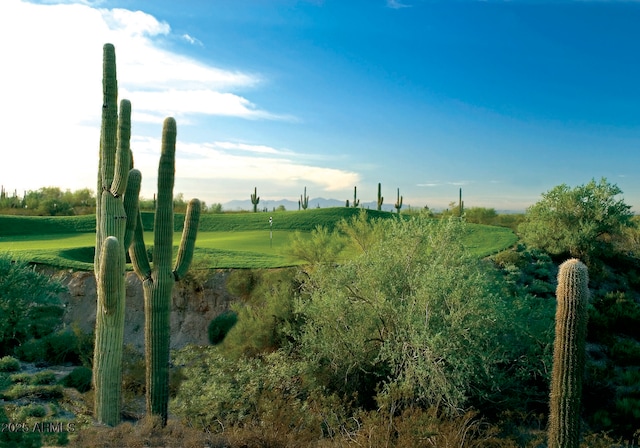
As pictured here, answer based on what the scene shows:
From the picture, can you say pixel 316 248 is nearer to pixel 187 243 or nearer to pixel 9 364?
pixel 187 243

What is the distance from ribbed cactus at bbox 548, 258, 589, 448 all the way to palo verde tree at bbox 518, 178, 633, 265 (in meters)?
18.7

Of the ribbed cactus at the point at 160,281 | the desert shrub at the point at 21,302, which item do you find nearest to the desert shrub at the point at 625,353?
the ribbed cactus at the point at 160,281

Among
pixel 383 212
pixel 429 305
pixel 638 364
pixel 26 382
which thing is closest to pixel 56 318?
pixel 26 382

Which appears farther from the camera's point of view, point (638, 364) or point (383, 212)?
point (383, 212)

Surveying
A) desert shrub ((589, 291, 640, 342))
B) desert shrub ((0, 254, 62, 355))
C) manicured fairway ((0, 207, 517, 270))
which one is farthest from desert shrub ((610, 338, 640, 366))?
desert shrub ((0, 254, 62, 355))

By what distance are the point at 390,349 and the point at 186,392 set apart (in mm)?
4367

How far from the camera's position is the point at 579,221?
25812 millimetres

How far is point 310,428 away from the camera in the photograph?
9.18 meters

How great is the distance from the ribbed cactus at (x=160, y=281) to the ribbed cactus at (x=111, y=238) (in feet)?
1.81

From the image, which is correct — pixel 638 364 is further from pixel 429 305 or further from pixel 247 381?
pixel 247 381

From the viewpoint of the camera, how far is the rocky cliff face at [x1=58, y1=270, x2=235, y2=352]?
18.8 m

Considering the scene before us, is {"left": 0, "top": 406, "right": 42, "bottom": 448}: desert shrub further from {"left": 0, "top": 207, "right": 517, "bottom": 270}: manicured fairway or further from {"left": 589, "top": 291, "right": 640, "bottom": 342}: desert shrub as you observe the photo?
{"left": 589, "top": 291, "right": 640, "bottom": 342}: desert shrub

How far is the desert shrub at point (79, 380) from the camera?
45.0 feet

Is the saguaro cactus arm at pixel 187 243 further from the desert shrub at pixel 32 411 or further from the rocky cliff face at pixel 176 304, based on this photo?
the rocky cliff face at pixel 176 304
